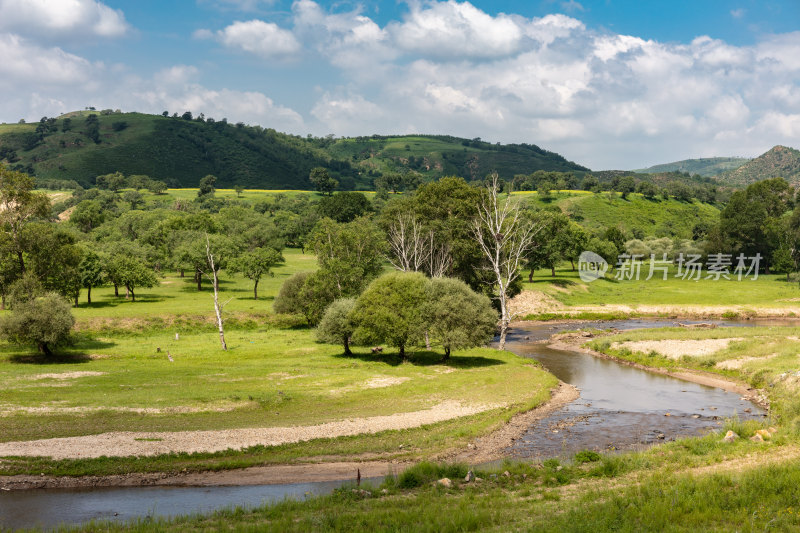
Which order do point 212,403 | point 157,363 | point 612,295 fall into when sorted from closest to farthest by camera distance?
point 212,403 < point 157,363 < point 612,295

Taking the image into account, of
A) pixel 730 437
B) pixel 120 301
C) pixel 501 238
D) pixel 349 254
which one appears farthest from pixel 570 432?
pixel 120 301

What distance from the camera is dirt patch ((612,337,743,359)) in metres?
54.9

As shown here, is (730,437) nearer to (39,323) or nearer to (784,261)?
(39,323)

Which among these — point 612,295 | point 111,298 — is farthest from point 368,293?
point 612,295

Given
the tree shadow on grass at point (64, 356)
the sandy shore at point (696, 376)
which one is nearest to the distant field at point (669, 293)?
the sandy shore at point (696, 376)

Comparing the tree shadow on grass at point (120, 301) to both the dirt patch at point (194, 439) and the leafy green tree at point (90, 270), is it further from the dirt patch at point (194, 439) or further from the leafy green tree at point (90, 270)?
the dirt patch at point (194, 439)

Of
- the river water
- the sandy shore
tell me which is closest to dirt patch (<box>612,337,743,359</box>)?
the sandy shore

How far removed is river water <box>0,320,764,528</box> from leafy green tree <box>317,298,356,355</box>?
64.9ft

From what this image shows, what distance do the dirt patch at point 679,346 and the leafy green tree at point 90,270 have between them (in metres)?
68.1

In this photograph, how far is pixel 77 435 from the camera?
29.0m

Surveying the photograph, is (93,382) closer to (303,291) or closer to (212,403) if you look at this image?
(212,403)

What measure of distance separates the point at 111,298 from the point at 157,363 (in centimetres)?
3908

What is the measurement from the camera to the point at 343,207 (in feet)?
489

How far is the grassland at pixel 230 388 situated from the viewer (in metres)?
29.1
